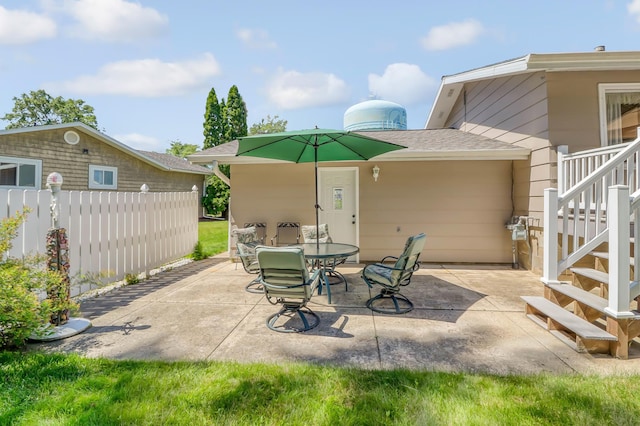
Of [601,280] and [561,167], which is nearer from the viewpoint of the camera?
[601,280]

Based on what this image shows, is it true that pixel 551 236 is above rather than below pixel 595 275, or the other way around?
above

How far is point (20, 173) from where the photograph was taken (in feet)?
32.1

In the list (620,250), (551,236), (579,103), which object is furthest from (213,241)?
(579,103)

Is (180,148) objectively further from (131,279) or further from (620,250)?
(620,250)

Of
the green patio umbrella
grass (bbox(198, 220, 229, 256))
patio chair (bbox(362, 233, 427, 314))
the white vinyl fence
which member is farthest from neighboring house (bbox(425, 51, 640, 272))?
grass (bbox(198, 220, 229, 256))

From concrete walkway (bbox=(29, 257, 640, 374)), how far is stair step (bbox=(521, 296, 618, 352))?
0.09 metres

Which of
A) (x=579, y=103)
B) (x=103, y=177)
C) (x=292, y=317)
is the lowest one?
(x=292, y=317)

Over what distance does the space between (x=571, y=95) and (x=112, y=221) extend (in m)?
8.51

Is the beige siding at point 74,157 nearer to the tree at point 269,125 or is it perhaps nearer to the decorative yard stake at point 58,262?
the decorative yard stake at point 58,262

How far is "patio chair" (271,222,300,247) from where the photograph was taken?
7.45 m

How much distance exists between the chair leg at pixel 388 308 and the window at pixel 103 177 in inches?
474

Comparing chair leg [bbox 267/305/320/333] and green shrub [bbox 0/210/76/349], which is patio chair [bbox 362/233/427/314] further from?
green shrub [bbox 0/210/76/349]

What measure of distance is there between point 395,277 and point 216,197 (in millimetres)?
17953

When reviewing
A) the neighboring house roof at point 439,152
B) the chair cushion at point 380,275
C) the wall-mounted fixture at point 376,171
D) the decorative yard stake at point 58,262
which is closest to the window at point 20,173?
the neighboring house roof at point 439,152
